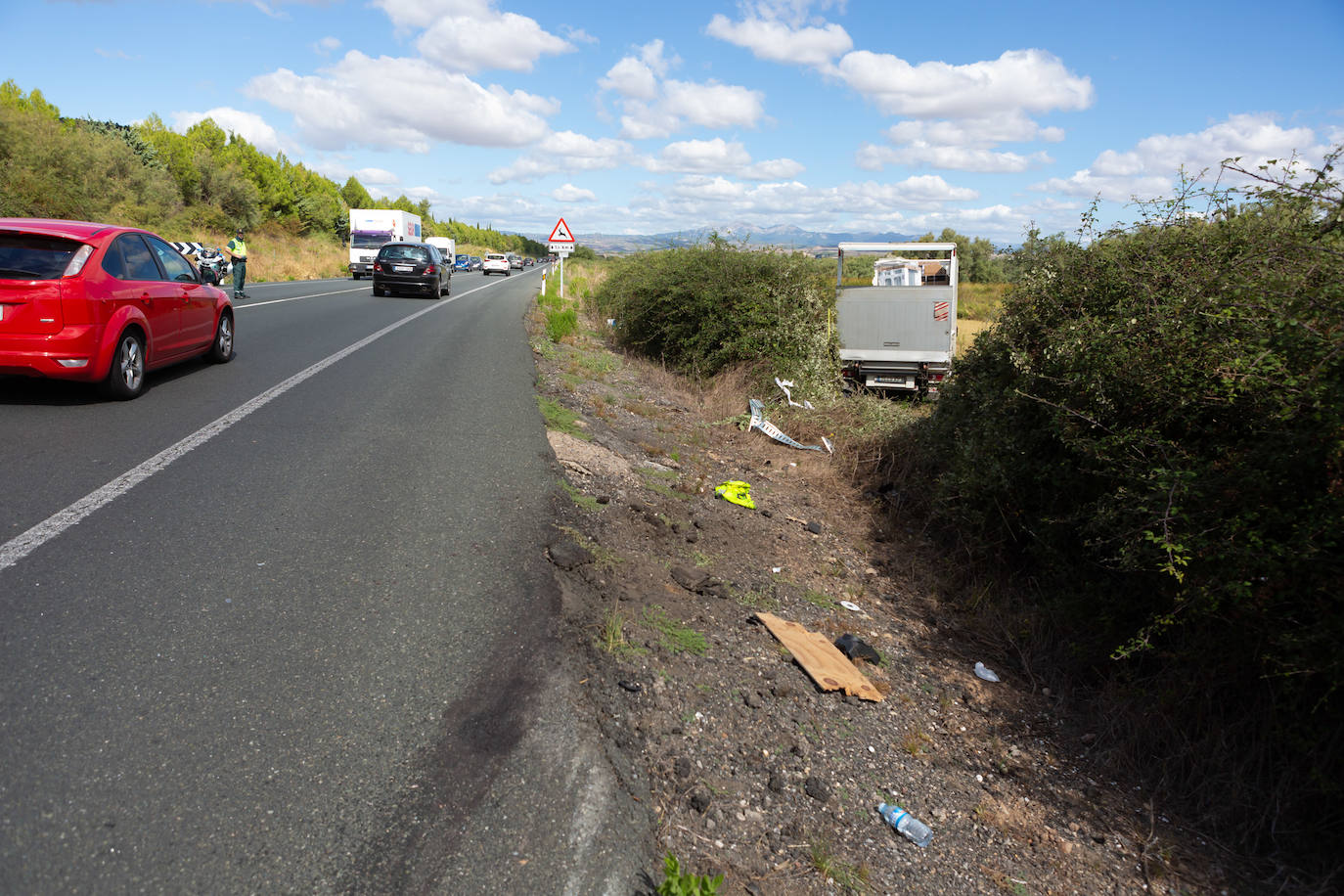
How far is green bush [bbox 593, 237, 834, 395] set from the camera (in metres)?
13.9

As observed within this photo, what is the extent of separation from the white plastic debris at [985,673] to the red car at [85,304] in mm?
7626

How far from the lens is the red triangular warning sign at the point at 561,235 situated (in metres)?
24.2

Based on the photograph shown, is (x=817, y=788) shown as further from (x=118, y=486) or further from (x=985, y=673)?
(x=118, y=486)

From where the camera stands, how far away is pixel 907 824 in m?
3.21

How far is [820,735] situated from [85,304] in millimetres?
7177

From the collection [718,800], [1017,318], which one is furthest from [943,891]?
[1017,318]

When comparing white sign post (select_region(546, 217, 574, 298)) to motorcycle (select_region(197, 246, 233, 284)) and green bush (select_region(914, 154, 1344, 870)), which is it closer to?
motorcycle (select_region(197, 246, 233, 284))

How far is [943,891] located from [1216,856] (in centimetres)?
131

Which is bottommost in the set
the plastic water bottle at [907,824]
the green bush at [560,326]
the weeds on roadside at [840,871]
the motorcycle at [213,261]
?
the plastic water bottle at [907,824]

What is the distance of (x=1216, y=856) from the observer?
10.8 ft

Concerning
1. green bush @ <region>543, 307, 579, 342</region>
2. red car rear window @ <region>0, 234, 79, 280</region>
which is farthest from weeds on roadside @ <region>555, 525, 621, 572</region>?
green bush @ <region>543, 307, 579, 342</region>

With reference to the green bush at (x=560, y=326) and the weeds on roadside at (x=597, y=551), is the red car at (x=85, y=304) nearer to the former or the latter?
the weeds on roadside at (x=597, y=551)

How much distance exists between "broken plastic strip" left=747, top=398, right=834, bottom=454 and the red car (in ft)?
23.7

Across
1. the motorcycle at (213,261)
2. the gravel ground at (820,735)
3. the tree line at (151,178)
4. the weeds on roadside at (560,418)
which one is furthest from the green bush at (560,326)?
the tree line at (151,178)
